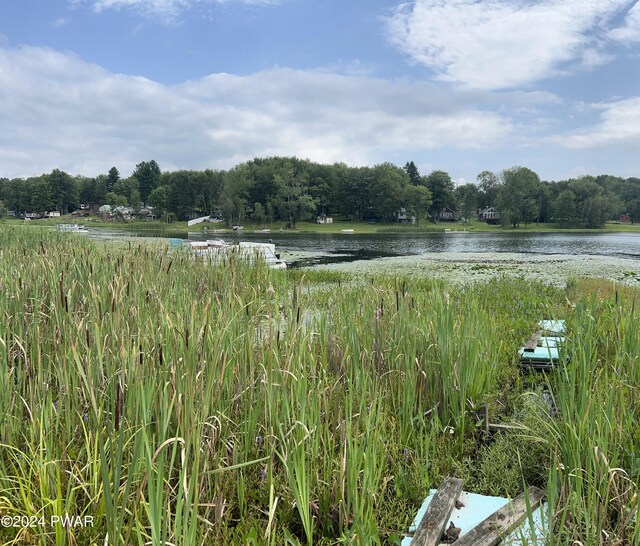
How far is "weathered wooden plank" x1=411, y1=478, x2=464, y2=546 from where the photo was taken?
2236mm

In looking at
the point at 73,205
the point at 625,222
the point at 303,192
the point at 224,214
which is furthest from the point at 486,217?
the point at 73,205

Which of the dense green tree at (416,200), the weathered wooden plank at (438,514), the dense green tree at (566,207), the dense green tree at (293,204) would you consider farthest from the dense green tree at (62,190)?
the weathered wooden plank at (438,514)

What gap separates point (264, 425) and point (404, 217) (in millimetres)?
88844

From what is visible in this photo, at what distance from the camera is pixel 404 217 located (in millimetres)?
89062

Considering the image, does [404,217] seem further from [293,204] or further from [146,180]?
[146,180]

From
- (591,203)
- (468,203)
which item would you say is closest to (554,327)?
(591,203)

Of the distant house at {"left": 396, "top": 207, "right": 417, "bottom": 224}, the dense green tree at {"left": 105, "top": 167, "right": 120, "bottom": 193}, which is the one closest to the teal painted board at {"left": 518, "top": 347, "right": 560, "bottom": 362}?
the distant house at {"left": 396, "top": 207, "right": 417, "bottom": 224}

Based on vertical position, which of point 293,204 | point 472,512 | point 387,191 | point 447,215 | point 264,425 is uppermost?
point 387,191

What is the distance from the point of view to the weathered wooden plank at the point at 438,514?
2.24 m

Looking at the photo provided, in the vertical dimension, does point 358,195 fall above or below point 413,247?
above

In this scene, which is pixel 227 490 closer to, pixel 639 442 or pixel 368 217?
pixel 639 442

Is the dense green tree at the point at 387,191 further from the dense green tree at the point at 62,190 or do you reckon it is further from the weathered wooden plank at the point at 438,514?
the weathered wooden plank at the point at 438,514

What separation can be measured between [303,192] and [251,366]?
82.2 m

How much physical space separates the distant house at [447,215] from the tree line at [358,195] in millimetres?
1308
